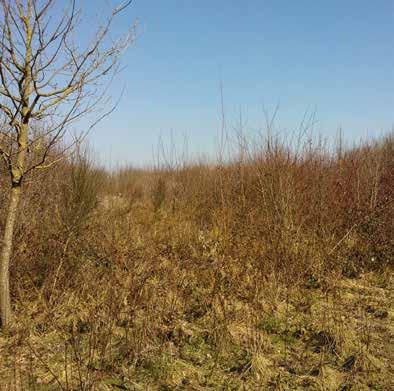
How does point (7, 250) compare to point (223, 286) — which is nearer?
point (7, 250)

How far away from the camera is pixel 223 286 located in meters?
3.60

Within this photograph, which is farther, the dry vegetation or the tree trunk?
the tree trunk

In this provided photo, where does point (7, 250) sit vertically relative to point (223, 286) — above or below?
above

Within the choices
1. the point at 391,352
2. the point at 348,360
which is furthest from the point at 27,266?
the point at 391,352

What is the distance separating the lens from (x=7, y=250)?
8.56 ft

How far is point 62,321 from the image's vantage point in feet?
9.85

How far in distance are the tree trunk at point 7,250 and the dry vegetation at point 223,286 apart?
0.19 m

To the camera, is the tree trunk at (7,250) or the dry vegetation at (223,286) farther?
the tree trunk at (7,250)

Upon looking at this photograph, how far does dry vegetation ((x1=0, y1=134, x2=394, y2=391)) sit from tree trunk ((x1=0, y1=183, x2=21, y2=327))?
0.19m

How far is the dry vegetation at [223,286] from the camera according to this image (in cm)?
239

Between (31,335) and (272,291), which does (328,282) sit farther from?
(31,335)

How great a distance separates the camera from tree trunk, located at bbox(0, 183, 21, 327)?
101 inches

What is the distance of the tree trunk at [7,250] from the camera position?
256 cm

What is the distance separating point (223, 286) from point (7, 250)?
6.56 ft
